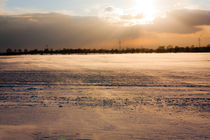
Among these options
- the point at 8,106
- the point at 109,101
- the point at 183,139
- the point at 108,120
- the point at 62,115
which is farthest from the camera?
the point at 109,101

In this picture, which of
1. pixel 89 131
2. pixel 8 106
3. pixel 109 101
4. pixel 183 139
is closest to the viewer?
pixel 183 139

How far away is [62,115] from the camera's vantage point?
5.95m

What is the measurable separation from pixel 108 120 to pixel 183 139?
1.96m

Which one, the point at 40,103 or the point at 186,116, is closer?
the point at 186,116

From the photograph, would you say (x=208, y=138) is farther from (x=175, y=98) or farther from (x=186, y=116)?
(x=175, y=98)

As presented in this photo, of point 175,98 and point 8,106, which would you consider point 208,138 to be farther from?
point 8,106

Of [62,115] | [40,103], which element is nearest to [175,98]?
[62,115]

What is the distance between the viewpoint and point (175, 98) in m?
8.04

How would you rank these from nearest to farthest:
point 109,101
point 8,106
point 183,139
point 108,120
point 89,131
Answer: point 183,139 → point 89,131 → point 108,120 → point 8,106 → point 109,101

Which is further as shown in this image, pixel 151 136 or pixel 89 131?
pixel 89 131

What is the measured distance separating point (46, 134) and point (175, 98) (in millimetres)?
5302

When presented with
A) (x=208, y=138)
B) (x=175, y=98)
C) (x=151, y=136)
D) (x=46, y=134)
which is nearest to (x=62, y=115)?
(x=46, y=134)

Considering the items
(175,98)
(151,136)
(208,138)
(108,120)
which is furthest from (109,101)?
(208,138)

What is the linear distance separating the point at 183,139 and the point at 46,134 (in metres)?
2.97
